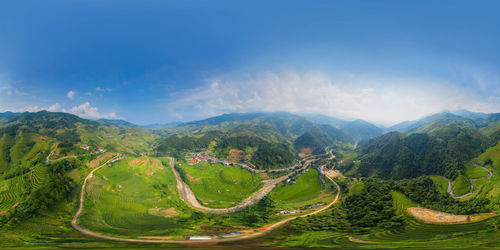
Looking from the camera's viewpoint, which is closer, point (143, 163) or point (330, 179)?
point (143, 163)

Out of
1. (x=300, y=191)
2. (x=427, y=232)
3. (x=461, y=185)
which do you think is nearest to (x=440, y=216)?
(x=427, y=232)

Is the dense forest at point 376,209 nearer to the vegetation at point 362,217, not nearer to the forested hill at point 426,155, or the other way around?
the vegetation at point 362,217

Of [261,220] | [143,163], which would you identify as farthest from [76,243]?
[143,163]

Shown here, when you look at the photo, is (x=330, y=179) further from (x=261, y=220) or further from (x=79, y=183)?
(x=79, y=183)

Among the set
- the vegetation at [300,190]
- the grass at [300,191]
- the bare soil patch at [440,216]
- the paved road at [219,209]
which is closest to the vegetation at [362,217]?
the bare soil patch at [440,216]

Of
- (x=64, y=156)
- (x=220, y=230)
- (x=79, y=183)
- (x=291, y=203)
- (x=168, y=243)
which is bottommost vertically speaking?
(x=291, y=203)

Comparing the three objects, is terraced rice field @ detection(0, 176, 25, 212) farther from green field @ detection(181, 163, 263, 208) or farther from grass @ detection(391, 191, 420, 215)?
grass @ detection(391, 191, 420, 215)
